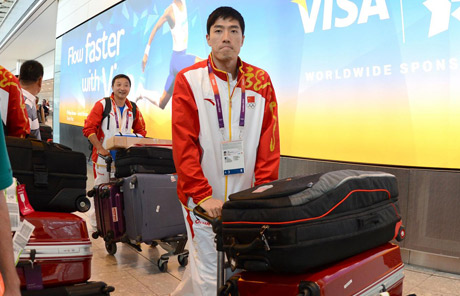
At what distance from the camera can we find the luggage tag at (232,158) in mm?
1992

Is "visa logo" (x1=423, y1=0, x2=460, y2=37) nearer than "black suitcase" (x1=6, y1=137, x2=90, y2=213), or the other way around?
"black suitcase" (x1=6, y1=137, x2=90, y2=213)

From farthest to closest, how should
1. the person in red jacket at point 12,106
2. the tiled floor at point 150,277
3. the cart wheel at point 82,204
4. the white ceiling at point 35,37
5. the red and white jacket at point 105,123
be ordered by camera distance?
the white ceiling at point 35,37 < the red and white jacket at point 105,123 < the tiled floor at point 150,277 < the person in red jacket at point 12,106 < the cart wheel at point 82,204

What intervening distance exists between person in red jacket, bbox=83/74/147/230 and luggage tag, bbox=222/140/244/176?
288 cm

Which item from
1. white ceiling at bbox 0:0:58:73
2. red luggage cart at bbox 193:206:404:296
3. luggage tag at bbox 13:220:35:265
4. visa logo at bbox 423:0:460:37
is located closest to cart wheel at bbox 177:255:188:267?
luggage tag at bbox 13:220:35:265

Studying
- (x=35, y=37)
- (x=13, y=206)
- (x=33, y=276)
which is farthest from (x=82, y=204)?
(x=35, y=37)

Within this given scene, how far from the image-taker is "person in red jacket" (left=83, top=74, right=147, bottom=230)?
467cm

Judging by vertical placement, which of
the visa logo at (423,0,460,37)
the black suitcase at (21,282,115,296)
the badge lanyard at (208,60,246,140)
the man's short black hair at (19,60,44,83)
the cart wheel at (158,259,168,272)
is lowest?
the cart wheel at (158,259,168,272)

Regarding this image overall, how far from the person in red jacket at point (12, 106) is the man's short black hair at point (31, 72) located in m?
1.16

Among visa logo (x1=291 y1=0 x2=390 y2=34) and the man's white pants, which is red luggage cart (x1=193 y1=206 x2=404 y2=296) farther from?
visa logo (x1=291 y1=0 x2=390 y2=34)

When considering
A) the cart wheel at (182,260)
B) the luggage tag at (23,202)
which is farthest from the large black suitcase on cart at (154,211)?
the luggage tag at (23,202)

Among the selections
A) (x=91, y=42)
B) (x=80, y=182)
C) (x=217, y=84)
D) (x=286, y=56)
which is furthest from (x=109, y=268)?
(x=91, y=42)

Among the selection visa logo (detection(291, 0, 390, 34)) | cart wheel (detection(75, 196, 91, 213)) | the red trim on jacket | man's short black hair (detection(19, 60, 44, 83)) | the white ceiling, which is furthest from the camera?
the white ceiling

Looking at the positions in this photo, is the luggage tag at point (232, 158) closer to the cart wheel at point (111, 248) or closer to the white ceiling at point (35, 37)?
the cart wheel at point (111, 248)

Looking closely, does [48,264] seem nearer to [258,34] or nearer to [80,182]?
[80,182]
